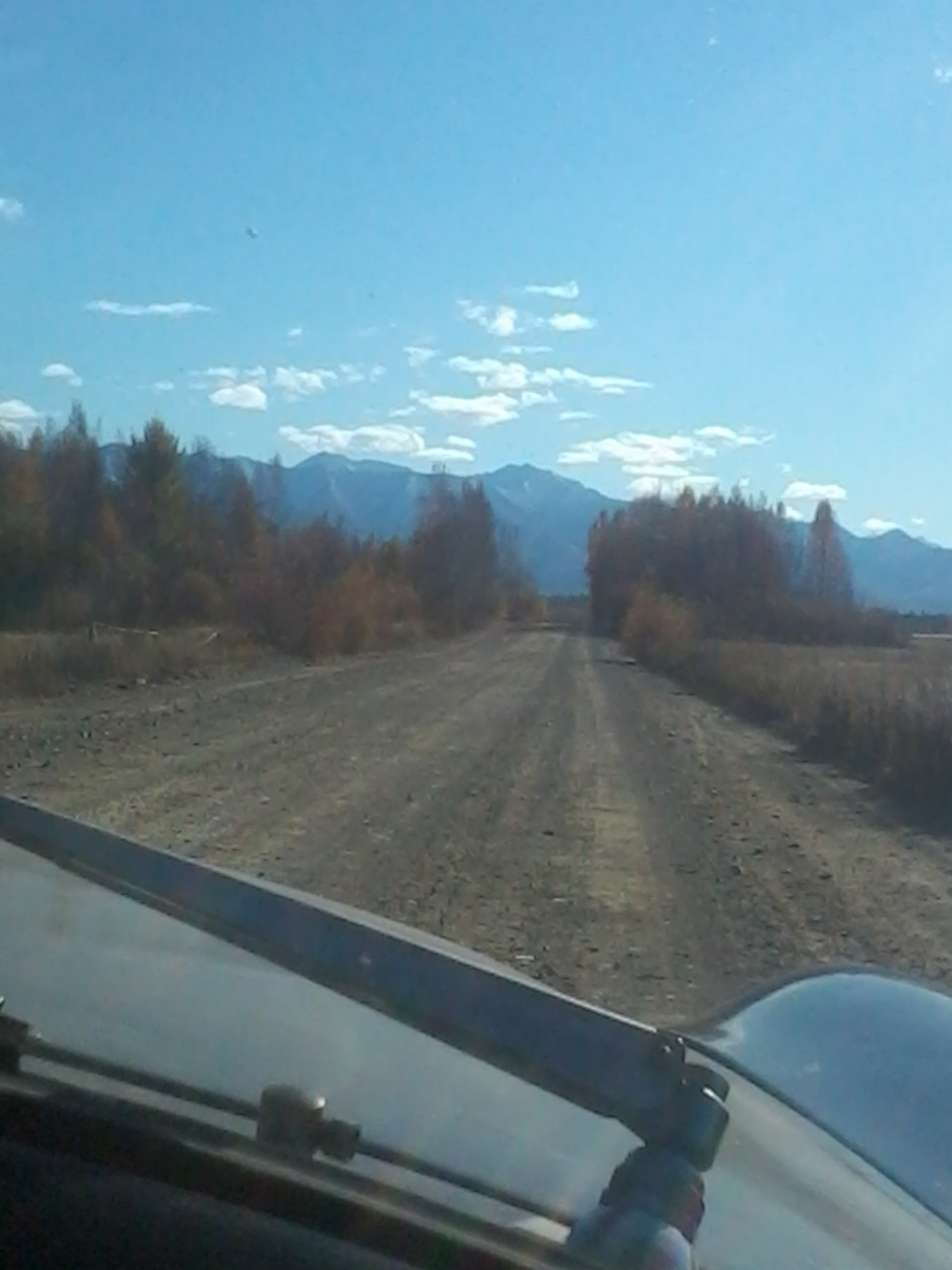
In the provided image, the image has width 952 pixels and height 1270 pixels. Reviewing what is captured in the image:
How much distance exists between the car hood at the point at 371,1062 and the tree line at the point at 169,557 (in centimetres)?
5134

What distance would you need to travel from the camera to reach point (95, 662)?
115 ft

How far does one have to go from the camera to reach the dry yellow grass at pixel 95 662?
30656 millimetres

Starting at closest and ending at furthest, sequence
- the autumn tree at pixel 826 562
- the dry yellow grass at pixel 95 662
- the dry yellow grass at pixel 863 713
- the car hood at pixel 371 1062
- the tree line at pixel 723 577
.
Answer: the car hood at pixel 371 1062, the dry yellow grass at pixel 863 713, the dry yellow grass at pixel 95 662, the tree line at pixel 723 577, the autumn tree at pixel 826 562

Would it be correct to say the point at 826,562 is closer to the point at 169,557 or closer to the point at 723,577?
the point at 723,577

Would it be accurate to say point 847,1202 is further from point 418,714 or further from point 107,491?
point 107,491

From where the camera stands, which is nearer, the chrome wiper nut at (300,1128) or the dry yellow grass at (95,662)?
the chrome wiper nut at (300,1128)

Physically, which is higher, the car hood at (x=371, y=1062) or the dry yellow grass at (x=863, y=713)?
the car hood at (x=371, y=1062)

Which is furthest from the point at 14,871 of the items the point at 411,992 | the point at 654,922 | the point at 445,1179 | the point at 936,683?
the point at 936,683

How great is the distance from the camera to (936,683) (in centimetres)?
2558

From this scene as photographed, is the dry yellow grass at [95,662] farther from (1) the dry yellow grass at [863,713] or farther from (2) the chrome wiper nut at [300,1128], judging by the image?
(2) the chrome wiper nut at [300,1128]

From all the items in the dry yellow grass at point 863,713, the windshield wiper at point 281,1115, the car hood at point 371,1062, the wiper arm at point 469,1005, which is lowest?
the dry yellow grass at point 863,713

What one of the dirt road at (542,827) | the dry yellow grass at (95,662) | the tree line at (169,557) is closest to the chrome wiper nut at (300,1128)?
the dirt road at (542,827)

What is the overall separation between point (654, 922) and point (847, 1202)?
310 inches

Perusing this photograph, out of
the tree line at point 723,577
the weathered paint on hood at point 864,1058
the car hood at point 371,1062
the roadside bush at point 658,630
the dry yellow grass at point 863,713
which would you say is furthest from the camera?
the tree line at point 723,577
